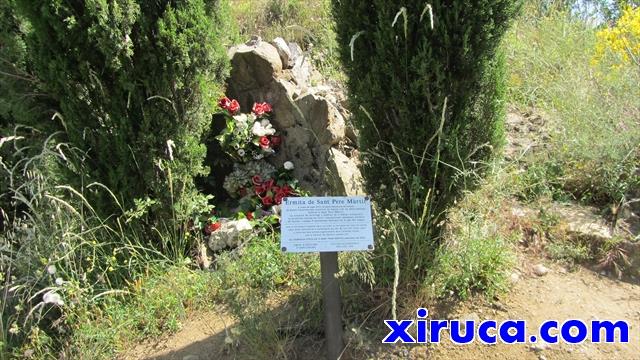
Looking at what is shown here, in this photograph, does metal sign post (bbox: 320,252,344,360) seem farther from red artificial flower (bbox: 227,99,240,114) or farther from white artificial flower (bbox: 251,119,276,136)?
red artificial flower (bbox: 227,99,240,114)

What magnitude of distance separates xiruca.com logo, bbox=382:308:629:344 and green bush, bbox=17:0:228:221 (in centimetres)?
183

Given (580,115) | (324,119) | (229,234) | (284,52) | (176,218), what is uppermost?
(284,52)

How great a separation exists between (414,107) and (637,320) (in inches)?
74.5

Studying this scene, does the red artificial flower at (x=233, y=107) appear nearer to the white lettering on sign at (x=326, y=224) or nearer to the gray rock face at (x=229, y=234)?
the gray rock face at (x=229, y=234)

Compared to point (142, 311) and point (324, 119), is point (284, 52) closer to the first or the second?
point (324, 119)

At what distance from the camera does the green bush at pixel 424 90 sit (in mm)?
2520

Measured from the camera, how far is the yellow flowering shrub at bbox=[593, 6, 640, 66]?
455cm

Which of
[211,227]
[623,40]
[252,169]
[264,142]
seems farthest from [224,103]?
[623,40]

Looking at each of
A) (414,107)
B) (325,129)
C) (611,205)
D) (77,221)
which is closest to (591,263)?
(611,205)

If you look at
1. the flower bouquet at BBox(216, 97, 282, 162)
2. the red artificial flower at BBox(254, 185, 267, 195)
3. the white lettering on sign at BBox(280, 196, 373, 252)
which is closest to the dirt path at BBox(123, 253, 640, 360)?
the white lettering on sign at BBox(280, 196, 373, 252)

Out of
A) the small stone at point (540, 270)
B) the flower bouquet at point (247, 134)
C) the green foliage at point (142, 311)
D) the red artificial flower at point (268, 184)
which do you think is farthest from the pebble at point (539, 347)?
the flower bouquet at point (247, 134)

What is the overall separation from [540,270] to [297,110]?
220 centimetres

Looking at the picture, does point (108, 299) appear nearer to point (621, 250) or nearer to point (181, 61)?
point (181, 61)

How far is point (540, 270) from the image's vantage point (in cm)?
333
